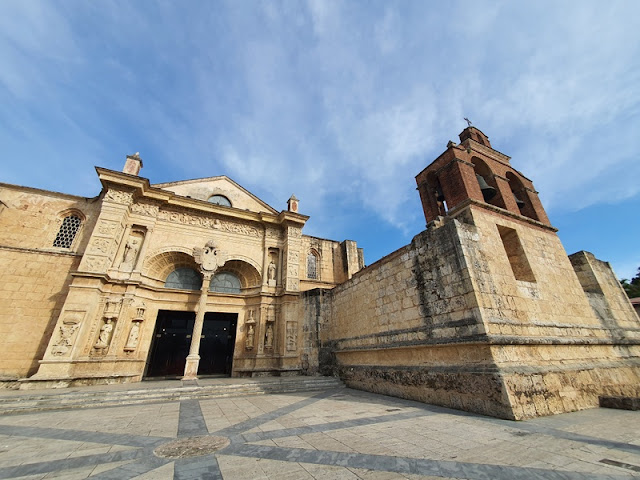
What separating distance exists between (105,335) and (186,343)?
13.0 ft

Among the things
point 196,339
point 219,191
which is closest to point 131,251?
point 196,339

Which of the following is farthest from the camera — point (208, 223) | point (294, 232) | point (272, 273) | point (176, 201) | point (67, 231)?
point (294, 232)

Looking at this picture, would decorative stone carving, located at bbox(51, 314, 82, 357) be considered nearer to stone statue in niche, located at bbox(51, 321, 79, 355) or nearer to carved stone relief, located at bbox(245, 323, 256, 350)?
stone statue in niche, located at bbox(51, 321, 79, 355)

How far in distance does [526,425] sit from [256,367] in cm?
1081

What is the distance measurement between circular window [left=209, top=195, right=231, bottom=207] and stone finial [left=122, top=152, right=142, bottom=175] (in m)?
3.82

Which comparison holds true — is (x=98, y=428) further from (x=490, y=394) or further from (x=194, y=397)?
(x=490, y=394)

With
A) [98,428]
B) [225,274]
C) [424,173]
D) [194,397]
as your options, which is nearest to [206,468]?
[98,428]

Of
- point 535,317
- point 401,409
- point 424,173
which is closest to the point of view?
point 401,409

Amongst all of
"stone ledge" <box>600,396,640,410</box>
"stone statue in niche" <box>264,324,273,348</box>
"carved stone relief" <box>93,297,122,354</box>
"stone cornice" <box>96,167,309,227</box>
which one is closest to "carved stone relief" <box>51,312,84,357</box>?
"carved stone relief" <box>93,297,122,354</box>

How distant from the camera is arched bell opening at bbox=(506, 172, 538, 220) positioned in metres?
10.0

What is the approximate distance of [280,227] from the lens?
1592 centimetres

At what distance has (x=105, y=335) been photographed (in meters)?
10.4

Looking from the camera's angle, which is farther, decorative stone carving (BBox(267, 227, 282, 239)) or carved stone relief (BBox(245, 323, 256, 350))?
decorative stone carving (BBox(267, 227, 282, 239))

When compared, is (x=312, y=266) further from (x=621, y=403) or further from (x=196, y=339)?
(x=621, y=403)
